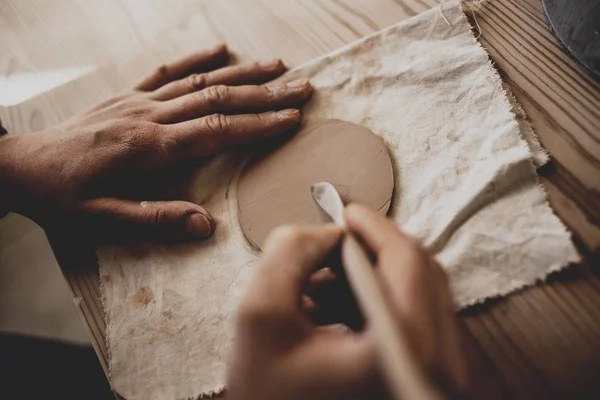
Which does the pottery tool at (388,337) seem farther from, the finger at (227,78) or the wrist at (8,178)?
the wrist at (8,178)

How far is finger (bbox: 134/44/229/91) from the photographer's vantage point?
40.1 inches

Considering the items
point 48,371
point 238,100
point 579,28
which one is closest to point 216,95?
point 238,100

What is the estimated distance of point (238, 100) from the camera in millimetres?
882

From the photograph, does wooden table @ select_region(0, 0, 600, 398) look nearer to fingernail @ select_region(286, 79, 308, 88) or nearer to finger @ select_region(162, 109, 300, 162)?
fingernail @ select_region(286, 79, 308, 88)

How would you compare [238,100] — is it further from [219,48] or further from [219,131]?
[219,48]

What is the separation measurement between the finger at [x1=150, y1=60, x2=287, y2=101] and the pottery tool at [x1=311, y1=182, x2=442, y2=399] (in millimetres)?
604

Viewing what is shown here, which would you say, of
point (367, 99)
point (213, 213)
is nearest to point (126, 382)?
point (213, 213)

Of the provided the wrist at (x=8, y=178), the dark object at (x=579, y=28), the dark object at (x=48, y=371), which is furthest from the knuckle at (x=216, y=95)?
the dark object at (x=48, y=371)

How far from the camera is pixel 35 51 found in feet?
4.08

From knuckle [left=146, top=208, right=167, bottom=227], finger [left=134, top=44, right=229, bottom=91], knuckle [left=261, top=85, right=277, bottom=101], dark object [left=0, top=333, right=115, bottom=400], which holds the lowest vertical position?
dark object [left=0, top=333, right=115, bottom=400]

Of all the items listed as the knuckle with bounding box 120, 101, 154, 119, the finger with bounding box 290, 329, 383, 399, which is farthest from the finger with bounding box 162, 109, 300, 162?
the finger with bounding box 290, 329, 383, 399

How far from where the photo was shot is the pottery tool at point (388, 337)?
1.06 ft

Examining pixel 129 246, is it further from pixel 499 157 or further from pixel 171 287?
pixel 499 157

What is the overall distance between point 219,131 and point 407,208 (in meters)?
0.42
